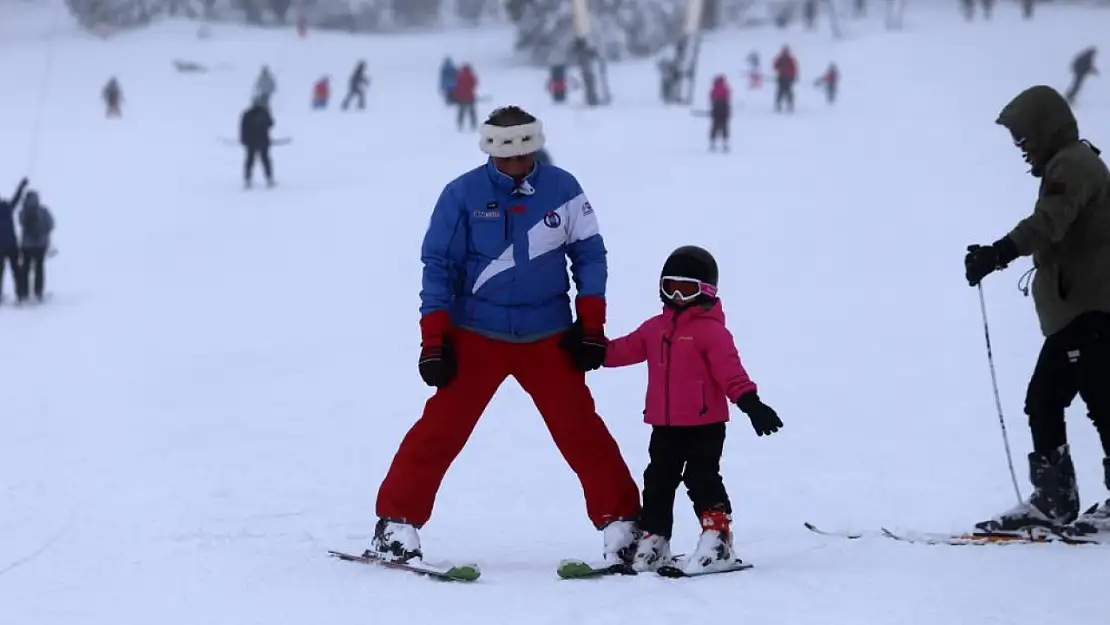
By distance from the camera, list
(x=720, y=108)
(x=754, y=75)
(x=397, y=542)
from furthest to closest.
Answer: (x=754, y=75)
(x=720, y=108)
(x=397, y=542)

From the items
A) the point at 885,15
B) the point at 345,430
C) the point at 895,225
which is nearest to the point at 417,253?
the point at 895,225

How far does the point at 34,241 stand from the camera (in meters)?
14.4

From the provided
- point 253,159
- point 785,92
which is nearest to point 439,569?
point 253,159

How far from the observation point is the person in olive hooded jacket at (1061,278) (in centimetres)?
471

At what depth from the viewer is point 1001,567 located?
438 centimetres

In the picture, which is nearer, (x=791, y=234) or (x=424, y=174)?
(x=791, y=234)

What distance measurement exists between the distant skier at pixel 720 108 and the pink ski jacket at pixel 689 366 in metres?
19.3

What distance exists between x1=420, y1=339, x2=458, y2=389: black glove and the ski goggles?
27.9 inches

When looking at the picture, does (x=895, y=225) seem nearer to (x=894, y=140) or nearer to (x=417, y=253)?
(x=417, y=253)

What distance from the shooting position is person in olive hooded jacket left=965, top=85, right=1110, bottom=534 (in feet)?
15.5

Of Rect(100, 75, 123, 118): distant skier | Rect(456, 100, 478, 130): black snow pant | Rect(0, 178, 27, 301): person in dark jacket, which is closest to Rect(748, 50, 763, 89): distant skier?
Rect(456, 100, 478, 130): black snow pant

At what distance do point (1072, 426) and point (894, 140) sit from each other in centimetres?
1725

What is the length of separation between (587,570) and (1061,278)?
1805 millimetres

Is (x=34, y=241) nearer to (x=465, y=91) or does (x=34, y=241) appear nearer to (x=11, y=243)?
(x=11, y=243)
